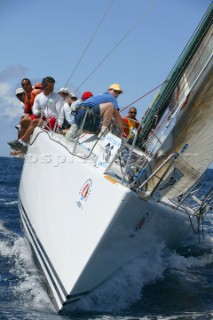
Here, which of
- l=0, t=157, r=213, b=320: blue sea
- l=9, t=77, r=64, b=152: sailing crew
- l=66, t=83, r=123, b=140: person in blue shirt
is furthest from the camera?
l=9, t=77, r=64, b=152: sailing crew

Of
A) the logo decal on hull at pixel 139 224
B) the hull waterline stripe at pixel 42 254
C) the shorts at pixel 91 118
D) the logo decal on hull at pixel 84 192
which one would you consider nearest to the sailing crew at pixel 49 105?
the shorts at pixel 91 118

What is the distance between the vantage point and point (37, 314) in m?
4.57

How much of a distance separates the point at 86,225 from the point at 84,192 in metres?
0.30

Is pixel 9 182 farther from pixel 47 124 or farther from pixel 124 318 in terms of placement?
pixel 124 318

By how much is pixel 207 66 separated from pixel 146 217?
1376mm

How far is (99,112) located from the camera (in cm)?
575

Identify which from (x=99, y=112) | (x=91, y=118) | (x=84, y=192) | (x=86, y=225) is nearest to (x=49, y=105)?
(x=91, y=118)

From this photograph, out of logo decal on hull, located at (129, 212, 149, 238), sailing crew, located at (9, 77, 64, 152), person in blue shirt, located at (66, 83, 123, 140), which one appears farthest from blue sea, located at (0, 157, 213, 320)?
sailing crew, located at (9, 77, 64, 152)

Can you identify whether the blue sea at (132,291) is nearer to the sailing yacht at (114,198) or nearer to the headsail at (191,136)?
the sailing yacht at (114,198)

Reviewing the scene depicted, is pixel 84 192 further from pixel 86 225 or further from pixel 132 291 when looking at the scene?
Answer: pixel 132 291

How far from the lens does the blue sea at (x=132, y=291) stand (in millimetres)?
4688

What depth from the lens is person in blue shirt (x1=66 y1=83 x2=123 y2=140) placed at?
18.6ft

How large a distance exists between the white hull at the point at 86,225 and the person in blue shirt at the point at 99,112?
17.3 inches

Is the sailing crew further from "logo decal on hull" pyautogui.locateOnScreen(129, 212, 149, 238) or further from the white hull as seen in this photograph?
"logo decal on hull" pyautogui.locateOnScreen(129, 212, 149, 238)
